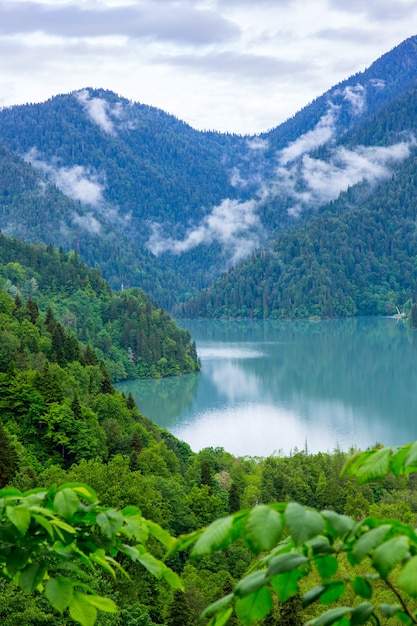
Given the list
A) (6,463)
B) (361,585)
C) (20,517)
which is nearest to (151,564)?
(20,517)

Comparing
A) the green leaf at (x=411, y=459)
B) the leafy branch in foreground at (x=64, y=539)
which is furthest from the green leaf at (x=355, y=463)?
the leafy branch in foreground at (x=64, y=539)

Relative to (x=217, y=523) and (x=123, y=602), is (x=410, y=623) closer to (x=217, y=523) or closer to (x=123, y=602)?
(x=217, y=523)

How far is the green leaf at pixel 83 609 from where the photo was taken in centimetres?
278

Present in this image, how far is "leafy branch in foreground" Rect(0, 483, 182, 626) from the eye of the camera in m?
2.77

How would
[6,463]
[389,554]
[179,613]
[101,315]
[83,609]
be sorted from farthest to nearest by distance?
[101,315]
[6,463]
[179,613]
[83,609]
[389,554]

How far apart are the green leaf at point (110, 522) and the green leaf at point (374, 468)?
2.94 feet

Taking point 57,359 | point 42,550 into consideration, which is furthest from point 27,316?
point 42,550

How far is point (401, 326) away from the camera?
14512 centimetres

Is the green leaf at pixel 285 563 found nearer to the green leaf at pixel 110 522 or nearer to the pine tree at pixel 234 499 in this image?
the green leaf at pixel 110 522

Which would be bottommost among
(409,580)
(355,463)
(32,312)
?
(32,312)

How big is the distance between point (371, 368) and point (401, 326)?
186 feet

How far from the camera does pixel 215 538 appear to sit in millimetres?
2500

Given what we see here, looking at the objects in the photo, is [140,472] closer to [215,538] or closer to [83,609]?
[83,609]

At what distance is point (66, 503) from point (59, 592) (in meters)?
0.31
